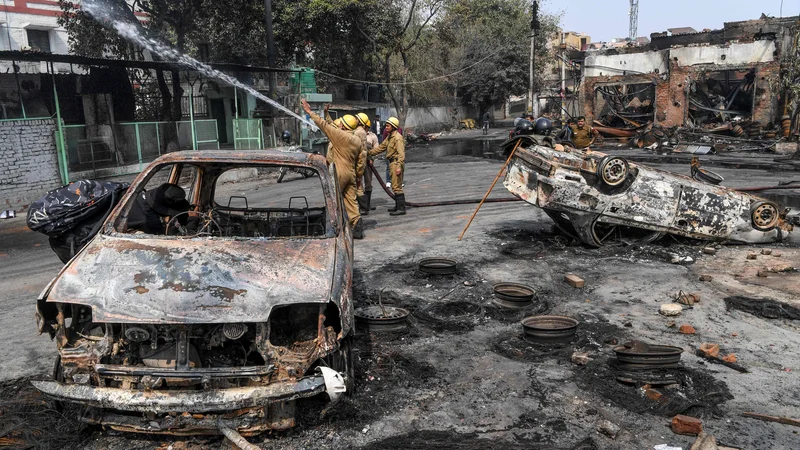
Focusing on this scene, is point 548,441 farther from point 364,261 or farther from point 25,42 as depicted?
point 25,42

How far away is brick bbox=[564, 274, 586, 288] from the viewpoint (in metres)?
6.73

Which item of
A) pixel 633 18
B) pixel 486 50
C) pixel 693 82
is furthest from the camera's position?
pixel 633 18

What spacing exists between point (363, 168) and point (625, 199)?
12.7 feet

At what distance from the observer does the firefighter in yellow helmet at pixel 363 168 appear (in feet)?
29.4

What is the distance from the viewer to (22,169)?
1273cm

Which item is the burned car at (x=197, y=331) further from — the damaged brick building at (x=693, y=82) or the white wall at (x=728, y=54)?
the white wall at (x=728, y=54)

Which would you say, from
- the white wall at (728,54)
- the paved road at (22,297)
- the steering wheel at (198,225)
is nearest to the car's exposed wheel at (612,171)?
the steering wheel at (198,225)

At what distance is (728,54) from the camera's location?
87.7 feet

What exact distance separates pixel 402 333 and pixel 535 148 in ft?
13.1

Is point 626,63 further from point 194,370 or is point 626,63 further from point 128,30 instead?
point 194,370

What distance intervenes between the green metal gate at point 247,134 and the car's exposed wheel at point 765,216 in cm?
1475

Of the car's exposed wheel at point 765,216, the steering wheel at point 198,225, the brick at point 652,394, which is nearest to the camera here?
the brick at point 652,394

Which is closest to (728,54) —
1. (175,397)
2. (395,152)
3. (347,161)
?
(395,152)

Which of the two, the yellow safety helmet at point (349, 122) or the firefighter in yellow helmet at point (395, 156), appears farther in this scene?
the firefighter in yellow helmet at point (395, 156)
